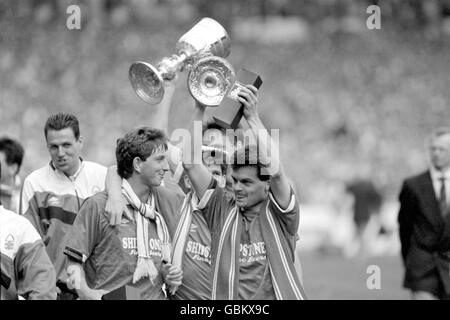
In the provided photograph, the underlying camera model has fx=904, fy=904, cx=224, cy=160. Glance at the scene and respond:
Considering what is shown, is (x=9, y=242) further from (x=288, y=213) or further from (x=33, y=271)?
(x=288, y=213)

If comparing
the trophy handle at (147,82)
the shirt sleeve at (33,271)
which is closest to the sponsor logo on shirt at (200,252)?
the trophy handle at (147,82)

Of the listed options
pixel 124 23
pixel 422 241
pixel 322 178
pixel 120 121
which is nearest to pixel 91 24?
pixel 124 23

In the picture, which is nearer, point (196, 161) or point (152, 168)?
point (196, 161)

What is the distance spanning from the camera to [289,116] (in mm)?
25312

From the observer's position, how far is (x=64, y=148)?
20.5 ft

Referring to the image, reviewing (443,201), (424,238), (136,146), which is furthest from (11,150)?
(443,201)

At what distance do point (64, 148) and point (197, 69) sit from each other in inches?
56.6

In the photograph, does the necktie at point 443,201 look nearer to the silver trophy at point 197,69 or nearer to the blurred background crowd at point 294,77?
the silver trophy at point 197,69

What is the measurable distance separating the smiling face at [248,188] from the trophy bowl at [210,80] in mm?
520

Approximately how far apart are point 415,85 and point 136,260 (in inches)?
917

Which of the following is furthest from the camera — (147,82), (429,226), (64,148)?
(429,226)

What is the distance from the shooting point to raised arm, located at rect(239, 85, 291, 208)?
481 centimetres

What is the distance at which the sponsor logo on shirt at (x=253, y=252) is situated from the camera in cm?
487

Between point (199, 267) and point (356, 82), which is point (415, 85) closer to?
point (356, 82)
